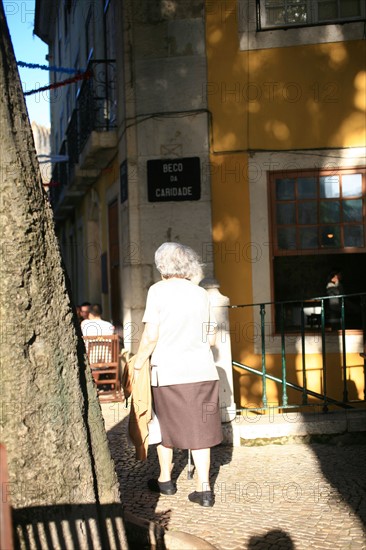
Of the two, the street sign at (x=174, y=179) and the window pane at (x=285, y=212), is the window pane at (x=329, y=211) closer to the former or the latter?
the window pane at (x=285, y=212)

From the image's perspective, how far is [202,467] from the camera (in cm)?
504

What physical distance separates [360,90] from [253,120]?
1326 mm

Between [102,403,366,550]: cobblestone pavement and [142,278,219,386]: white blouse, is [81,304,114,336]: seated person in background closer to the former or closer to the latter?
[102,403,366,550]: cobblestone pavement

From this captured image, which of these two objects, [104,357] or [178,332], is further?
[104,357]

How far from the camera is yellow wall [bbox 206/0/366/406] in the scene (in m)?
9.12

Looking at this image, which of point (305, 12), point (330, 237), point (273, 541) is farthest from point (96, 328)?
point (273, 541)

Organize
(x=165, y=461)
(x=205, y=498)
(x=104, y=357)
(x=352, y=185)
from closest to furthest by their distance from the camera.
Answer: (x=205, y=498) → (x=165, y=461) → (x=352, y=185) → (x=104, y=357)

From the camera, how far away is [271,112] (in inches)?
362

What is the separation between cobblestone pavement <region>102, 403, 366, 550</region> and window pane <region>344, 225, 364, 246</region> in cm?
333

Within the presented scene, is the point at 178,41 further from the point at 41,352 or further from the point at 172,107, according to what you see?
the point at 41,352

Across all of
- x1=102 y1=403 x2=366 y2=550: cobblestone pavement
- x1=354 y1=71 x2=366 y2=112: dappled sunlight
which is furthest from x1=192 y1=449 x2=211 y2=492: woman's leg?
x1=354 y1=71 x2=366 y2=112: dappled sunlight

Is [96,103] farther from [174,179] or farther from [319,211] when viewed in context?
[319,211]

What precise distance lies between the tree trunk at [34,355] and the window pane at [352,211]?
249 inches

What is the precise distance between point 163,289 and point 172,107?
469 centimetres
